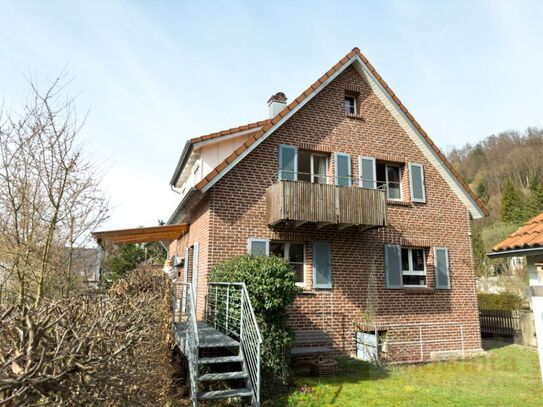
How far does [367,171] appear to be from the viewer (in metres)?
12.5

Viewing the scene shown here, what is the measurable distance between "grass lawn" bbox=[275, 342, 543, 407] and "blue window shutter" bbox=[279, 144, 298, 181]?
17.5 feet

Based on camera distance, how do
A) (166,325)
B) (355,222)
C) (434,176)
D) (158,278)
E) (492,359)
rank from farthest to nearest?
(434,176) → (492,359) → (355,222) → (158,278) → (166,325)

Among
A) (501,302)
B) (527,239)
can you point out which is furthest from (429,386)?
(501,302)

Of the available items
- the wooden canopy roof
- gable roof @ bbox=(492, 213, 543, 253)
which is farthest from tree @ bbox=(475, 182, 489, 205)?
gable roof @ bbox=(492, 213, 543, 253)

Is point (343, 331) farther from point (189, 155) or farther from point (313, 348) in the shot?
point (189, 155)

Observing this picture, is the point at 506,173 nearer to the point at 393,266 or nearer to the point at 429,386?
the point at 393,266

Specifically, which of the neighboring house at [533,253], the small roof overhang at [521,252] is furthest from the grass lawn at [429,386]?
the small roof overhang at [521,252]

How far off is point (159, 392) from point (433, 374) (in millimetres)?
7015

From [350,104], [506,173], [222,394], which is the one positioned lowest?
[222,394]

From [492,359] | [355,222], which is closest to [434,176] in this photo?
[355,222]

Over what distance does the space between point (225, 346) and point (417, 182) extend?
8870mm

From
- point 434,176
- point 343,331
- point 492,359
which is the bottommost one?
point 492,359

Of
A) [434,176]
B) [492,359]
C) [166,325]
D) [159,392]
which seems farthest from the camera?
[434,176]

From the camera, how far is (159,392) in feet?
20.2
